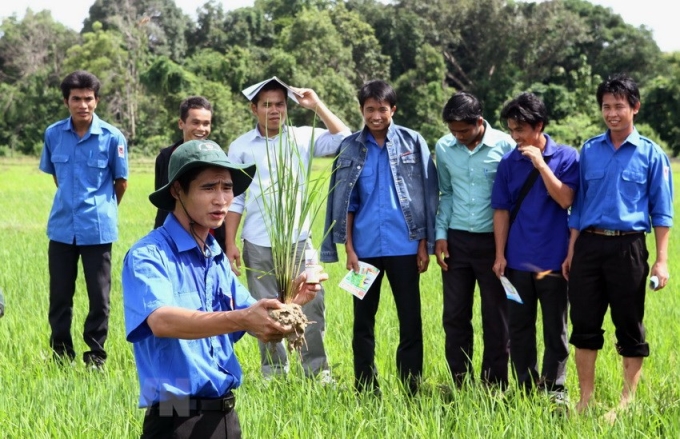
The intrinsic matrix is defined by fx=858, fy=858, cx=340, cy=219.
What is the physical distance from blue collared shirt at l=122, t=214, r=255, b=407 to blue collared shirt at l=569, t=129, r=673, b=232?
87.5 inches

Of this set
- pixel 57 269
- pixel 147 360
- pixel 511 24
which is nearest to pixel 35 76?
pixel 511 24

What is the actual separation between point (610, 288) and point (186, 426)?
A: 2.44 metres

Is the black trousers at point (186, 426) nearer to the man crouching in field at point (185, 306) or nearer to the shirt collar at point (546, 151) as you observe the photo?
the man crouching in field at point (185, 306)

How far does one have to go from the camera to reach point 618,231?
160 inches

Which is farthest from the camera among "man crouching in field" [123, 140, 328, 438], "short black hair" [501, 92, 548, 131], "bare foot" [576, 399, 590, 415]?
"short black hair" [501, 92, 548, 131]

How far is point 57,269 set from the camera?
504 cm

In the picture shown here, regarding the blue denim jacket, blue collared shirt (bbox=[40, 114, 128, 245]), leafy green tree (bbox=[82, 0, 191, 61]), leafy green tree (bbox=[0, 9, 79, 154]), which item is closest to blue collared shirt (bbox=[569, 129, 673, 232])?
the blue denim jacket

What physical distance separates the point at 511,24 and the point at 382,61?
6531 mm

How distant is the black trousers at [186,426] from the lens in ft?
7.88

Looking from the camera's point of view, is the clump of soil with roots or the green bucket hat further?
the green bucket hat

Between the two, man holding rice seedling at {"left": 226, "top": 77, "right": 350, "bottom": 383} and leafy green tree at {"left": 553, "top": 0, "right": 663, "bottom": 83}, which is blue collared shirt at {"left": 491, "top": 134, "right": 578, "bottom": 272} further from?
leafy green tree at {"left": 553, "top": 0, "right": 663, "bottom": 83}

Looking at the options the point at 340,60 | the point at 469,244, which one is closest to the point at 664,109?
the point at 340,60

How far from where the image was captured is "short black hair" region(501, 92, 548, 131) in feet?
13.6

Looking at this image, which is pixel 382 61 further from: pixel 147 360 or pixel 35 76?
pixel 147 360
